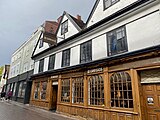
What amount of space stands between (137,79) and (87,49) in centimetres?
505

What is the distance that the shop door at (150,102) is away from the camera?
21.8 feet

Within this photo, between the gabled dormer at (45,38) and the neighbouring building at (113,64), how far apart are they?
2.17m

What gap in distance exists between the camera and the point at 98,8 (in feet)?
36.0

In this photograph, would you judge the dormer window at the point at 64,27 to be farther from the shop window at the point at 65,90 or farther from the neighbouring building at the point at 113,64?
the shop window at the point at 65,90

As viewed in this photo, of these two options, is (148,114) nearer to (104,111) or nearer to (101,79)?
(104,111)

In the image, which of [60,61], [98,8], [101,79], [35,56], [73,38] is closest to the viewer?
[101,79]

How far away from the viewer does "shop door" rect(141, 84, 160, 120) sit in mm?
6652

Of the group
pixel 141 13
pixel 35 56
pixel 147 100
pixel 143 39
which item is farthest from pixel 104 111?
pixel 35 56

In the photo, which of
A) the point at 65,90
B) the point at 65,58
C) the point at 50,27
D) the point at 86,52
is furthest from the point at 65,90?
the point at 50,27

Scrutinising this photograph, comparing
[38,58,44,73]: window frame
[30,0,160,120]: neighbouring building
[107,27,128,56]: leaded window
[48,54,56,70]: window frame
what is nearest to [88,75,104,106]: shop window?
[30,0,160,120]: neighbouring building

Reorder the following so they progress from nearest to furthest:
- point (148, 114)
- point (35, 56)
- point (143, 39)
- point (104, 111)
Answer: point (148, 114), point (143, 39), point (104, 111), point (35, 56)

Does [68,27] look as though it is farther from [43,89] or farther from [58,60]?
[43,89]

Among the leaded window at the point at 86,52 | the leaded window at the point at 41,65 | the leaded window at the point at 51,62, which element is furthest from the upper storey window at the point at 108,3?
the leaded window at the point at 41,65

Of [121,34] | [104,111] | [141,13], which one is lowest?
[104,111]
